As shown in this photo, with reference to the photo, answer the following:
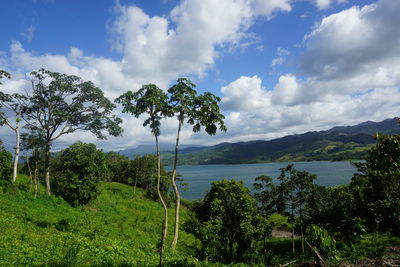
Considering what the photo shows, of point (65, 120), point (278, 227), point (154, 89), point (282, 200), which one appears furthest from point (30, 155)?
point (278, 227)

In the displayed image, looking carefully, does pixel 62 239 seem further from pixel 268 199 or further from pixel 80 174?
pixel 268 199

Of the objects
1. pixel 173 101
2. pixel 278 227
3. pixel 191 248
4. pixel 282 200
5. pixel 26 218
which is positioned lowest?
pixel 278 227

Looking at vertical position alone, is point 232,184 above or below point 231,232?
above

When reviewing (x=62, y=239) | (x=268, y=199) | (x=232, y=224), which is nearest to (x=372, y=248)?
(x=232, y=224)

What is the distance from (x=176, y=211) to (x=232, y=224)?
6.60 meters

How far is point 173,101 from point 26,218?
15.2m

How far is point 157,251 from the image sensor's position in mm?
19016

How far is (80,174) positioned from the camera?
33.8 meters

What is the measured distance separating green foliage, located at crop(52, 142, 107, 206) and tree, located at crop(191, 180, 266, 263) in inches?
733

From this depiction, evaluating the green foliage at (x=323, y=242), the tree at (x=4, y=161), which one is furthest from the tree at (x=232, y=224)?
the tree at (x=4, y=161)

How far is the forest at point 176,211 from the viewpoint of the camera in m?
11.5

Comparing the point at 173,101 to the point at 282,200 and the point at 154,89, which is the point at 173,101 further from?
the point at 282,200

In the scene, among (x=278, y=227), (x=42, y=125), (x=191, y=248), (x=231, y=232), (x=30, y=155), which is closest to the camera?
(x=231, y=232)

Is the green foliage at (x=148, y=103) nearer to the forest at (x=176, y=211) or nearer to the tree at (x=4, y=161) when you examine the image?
the forest at (x=176, y=211)
